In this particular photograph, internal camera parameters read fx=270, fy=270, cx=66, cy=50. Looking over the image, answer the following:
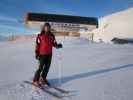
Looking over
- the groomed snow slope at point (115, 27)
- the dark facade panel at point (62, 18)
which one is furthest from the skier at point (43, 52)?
the groomed snow slope at point (115, 27)

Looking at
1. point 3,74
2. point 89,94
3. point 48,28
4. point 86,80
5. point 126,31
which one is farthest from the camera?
point 126,31

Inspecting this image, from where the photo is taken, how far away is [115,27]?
4788 centimetres

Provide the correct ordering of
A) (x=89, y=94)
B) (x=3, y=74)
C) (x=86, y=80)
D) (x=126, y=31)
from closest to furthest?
(x=89, y=94) → (x=86, y=80) → (x=3, y=74) → (x=126, y=31)

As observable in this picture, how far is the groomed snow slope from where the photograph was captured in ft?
152

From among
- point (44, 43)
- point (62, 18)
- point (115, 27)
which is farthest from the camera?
point (62, 18)

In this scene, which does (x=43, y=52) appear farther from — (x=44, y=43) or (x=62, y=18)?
(x=62, y=18)

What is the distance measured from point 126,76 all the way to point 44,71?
2897 mm

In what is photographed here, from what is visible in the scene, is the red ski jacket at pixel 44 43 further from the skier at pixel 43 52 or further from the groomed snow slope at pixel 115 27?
the groomed snow slope at pixel 115 27

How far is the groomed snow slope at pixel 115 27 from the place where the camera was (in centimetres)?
4628

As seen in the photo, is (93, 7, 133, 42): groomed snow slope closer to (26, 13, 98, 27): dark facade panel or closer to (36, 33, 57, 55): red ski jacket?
(26, 13, 98, 27): dark facade panel

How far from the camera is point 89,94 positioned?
610cm

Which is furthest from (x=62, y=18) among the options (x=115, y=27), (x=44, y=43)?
(x=44, y=43)

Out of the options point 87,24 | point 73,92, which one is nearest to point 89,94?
point 73,92

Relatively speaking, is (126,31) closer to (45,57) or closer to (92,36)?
(92,36)
